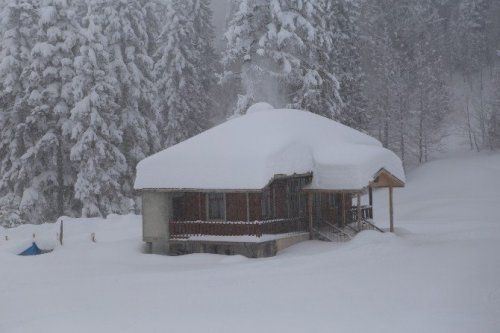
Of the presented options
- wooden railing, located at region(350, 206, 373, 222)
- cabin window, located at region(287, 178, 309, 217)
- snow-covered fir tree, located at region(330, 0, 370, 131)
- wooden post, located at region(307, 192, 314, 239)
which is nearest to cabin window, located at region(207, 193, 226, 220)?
cabin window, located at region(287, 178, 309, 217)

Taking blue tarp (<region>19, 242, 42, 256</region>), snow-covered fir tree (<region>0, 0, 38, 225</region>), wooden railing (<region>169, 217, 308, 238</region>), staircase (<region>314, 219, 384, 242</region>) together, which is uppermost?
snow-covered fir tree (<region>0, 0, 38, 225</region>)

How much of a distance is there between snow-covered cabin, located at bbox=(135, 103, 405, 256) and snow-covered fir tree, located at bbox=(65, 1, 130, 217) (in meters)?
9.88

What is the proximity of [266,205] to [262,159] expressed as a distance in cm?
301

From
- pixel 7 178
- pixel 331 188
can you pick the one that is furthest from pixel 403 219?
pixel 7 178

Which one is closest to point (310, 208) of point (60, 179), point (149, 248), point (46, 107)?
point (149, 248)

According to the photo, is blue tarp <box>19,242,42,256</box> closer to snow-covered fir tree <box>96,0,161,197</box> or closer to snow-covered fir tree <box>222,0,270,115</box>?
snow-covered fir tree <box>96,0,161,197</box>

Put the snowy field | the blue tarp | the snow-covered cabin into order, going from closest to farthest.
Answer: the snowy field, the snow-covered cabin, the blue tarp

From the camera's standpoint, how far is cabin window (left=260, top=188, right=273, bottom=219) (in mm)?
25094

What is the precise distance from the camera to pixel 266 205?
25.4m

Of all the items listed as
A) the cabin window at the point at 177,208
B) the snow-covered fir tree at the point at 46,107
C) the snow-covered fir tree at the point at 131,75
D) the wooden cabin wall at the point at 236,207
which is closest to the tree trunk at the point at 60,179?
the snow-covered fir tree at the point at 46,107

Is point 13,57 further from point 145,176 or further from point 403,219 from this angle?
point 403,219

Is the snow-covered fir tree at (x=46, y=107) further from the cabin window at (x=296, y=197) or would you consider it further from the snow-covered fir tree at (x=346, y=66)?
the snow-covered fir tree at (x=346, y=66)

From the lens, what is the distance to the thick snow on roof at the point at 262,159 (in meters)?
23.4

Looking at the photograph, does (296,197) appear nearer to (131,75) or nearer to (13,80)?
(131,75)
